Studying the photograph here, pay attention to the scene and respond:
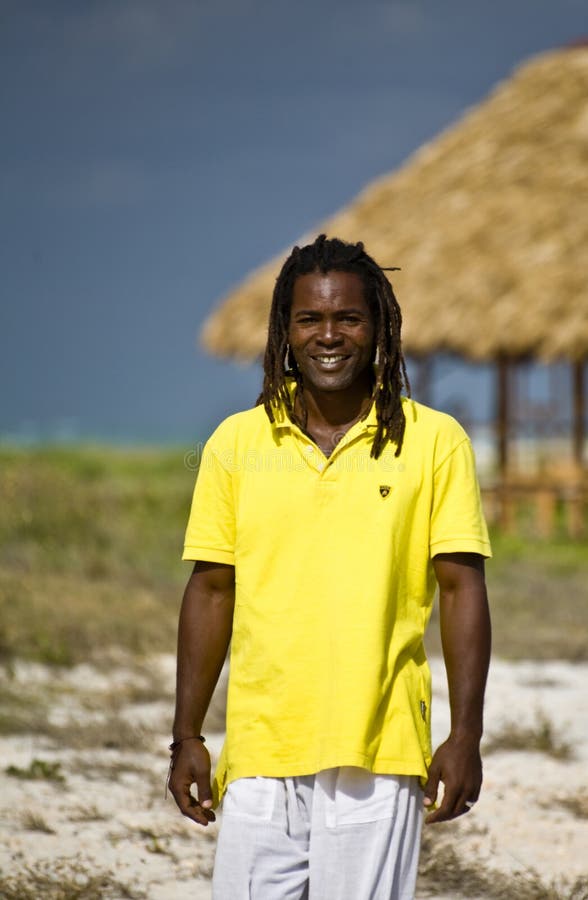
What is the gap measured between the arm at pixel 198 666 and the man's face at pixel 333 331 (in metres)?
0.37

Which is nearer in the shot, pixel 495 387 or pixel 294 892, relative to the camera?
pixel 294 892

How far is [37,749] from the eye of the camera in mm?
4723

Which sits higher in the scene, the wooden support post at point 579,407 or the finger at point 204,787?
the wooden support post at point 579,407

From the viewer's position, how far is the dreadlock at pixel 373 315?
218 centimetres

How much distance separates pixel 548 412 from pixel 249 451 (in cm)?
1487

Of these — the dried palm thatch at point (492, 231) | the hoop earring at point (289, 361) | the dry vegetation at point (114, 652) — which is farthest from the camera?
the dried palm thatch at point (492, 231)

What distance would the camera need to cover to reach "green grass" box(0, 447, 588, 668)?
6594 millimetres

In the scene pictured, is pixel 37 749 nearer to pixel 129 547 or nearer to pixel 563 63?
pixel 129 547

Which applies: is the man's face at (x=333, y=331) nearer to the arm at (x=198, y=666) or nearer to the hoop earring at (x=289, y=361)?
the hoop earring at (x=289, y=361)

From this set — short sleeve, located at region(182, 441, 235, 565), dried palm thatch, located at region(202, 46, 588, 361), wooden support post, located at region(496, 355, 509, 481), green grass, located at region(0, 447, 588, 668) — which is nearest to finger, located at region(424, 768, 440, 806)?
short sleeve, located at region(182, 441, 235, 565)

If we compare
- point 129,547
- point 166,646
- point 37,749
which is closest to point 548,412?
point 129,547

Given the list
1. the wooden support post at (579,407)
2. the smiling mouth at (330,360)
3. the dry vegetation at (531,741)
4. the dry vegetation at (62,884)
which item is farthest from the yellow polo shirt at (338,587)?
the wooden support post at (579,407)

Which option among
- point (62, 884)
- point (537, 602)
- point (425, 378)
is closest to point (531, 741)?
point (62, 884)

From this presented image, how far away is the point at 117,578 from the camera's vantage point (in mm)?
8117
